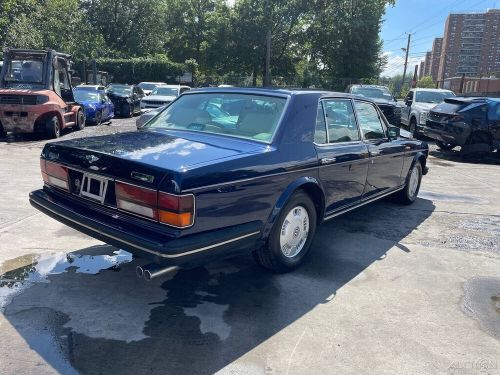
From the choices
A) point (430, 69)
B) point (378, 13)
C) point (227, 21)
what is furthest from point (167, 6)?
point (430, 69)

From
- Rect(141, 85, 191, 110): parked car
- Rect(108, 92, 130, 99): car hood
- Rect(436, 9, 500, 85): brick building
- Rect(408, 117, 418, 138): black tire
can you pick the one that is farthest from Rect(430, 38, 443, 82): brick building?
Rect(108, 92, 130, 99): car hood

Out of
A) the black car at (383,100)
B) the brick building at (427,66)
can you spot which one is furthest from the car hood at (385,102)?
the brick building at (427,66)

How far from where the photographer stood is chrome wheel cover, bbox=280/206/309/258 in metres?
3.99

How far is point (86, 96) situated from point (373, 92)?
10430 mm

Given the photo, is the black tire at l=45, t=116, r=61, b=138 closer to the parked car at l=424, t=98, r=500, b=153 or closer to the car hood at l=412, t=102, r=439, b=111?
the parked car at l=424, t=98, r=500, b=153

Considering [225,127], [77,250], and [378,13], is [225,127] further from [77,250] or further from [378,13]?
[378,13]

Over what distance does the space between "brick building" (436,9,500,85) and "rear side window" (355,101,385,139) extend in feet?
190

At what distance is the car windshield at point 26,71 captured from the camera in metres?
11.7

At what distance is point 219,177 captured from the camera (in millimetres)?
3135

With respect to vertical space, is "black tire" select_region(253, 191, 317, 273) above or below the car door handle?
below

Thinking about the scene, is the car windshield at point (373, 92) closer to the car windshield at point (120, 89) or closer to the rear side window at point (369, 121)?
the car windshield at point (120, 89)

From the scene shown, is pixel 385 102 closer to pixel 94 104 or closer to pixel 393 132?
pixel 94 104

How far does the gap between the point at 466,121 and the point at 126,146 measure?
1068 centimetres

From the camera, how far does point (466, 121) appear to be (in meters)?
11.7
